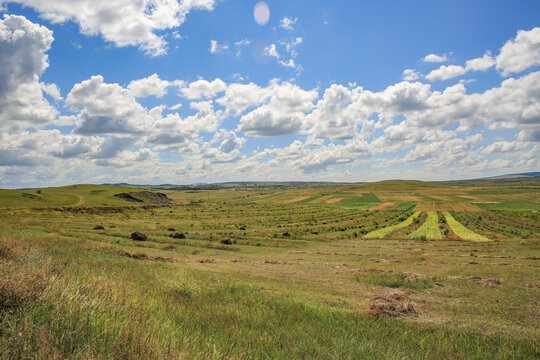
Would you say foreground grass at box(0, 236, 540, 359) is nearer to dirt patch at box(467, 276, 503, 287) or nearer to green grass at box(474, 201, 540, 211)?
dirt patch at box(467, 276, 503, 287)

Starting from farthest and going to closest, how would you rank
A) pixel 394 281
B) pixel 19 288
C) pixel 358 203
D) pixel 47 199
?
1. pixel 358 203
2. pixel 47 199
3. pixel 394 281
4. pixel 19 288

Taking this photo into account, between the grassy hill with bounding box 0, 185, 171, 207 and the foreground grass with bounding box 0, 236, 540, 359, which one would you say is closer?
the foreground grass with bounding box 0, 236, 540, 359

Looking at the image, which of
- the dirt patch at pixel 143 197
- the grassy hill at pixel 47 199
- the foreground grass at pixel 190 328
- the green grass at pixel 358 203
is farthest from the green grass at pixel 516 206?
the dirt patch at pixel 143 197

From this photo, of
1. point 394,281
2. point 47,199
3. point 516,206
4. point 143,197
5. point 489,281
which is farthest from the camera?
point 143,197

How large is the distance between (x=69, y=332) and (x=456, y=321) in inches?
416

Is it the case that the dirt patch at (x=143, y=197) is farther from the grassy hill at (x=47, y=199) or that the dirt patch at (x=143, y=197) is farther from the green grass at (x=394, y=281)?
the green grass at (x=394, y=281)

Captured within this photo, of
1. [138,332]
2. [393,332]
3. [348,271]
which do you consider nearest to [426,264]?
[348,271]

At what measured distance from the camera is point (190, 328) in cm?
610

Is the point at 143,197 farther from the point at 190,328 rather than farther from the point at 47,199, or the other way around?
the point at 190,328

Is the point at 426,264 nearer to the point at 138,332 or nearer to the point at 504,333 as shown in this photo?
the point at 504,333

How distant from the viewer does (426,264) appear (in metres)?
24.7

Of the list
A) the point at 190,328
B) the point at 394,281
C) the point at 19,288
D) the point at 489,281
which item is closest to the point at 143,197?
the point at 394,281

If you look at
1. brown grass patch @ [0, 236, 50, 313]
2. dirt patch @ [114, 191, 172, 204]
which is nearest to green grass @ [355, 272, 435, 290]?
brown grass patch @ [0, 236, 50, 313]

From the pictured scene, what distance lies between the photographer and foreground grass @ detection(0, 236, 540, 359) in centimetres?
380
